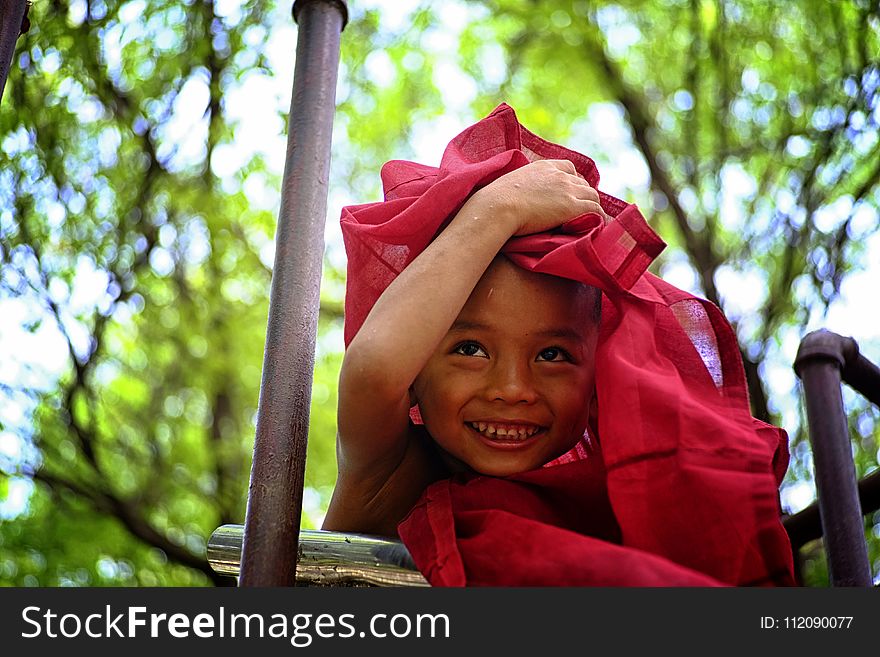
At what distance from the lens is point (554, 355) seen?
4.03 feet

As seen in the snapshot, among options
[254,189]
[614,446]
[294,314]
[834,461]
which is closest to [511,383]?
[614,446]

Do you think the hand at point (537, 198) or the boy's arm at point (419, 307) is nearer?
the boy's arm at point (419, 307)

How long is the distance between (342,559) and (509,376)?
30 cm

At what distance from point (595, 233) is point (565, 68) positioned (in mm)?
3264

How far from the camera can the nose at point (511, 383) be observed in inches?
46.6

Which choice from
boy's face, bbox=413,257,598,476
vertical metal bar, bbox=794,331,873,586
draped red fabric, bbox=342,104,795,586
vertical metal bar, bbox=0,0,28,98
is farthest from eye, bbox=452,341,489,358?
vertical metal bar, bbox=0,0,28,98

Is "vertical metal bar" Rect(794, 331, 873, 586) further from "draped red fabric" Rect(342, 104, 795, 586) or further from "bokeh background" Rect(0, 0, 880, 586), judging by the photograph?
"bokeh background" Rect(0, 0, 880, 586)

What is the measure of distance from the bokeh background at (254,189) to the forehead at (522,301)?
4.85 ft

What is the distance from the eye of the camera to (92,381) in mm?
3988

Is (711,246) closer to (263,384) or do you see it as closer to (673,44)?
(673,44)

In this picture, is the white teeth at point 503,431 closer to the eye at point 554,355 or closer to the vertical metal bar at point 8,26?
the eye at point 554,355

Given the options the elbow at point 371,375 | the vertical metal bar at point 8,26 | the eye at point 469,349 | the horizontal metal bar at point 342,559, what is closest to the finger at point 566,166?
the eye at point 469,349

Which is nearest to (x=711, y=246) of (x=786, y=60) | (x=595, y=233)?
(x=786, y=60)

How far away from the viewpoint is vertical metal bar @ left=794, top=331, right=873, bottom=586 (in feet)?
4.13
